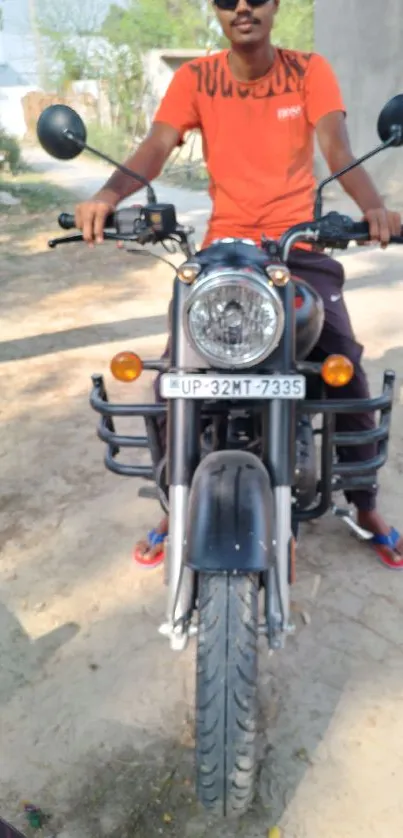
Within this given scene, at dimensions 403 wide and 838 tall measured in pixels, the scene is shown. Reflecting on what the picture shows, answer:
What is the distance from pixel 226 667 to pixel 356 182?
149cm

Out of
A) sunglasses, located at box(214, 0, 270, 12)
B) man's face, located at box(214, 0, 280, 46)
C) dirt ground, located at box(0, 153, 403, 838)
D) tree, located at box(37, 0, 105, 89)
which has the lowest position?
dirt ground, located at box(0, 153, 403, 838)

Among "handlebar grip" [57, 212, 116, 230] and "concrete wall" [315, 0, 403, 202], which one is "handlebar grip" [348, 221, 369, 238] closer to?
"handlebar grip" [57, 212, 116, 230]

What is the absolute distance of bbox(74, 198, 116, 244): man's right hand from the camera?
2105mm

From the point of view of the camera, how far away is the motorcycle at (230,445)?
5.66ft

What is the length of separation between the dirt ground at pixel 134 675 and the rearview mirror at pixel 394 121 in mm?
1544

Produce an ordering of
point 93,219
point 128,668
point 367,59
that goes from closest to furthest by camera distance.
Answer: point 93,219 < point 128,668 < point 367,59

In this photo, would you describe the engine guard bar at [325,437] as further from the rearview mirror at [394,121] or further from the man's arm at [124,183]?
the rearview mirror at [394,121]

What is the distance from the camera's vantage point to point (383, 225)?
2.04 meters

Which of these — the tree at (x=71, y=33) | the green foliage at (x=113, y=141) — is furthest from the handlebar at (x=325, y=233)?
the tree at (x=71, y=33)

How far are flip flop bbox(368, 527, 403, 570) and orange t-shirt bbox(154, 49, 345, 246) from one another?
1210 millimetres

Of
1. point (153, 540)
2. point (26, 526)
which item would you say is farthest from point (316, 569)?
point (26, 526)

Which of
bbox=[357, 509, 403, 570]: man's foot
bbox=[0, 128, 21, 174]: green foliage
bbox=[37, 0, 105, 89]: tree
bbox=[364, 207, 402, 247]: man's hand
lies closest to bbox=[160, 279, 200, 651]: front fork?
bbox=[364, 207, 402, 247]: man's hand

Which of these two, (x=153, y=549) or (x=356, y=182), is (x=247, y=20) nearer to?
Answer: (x=356, y=182)

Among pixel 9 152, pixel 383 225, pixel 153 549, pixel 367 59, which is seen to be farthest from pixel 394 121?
pixel 9 152
